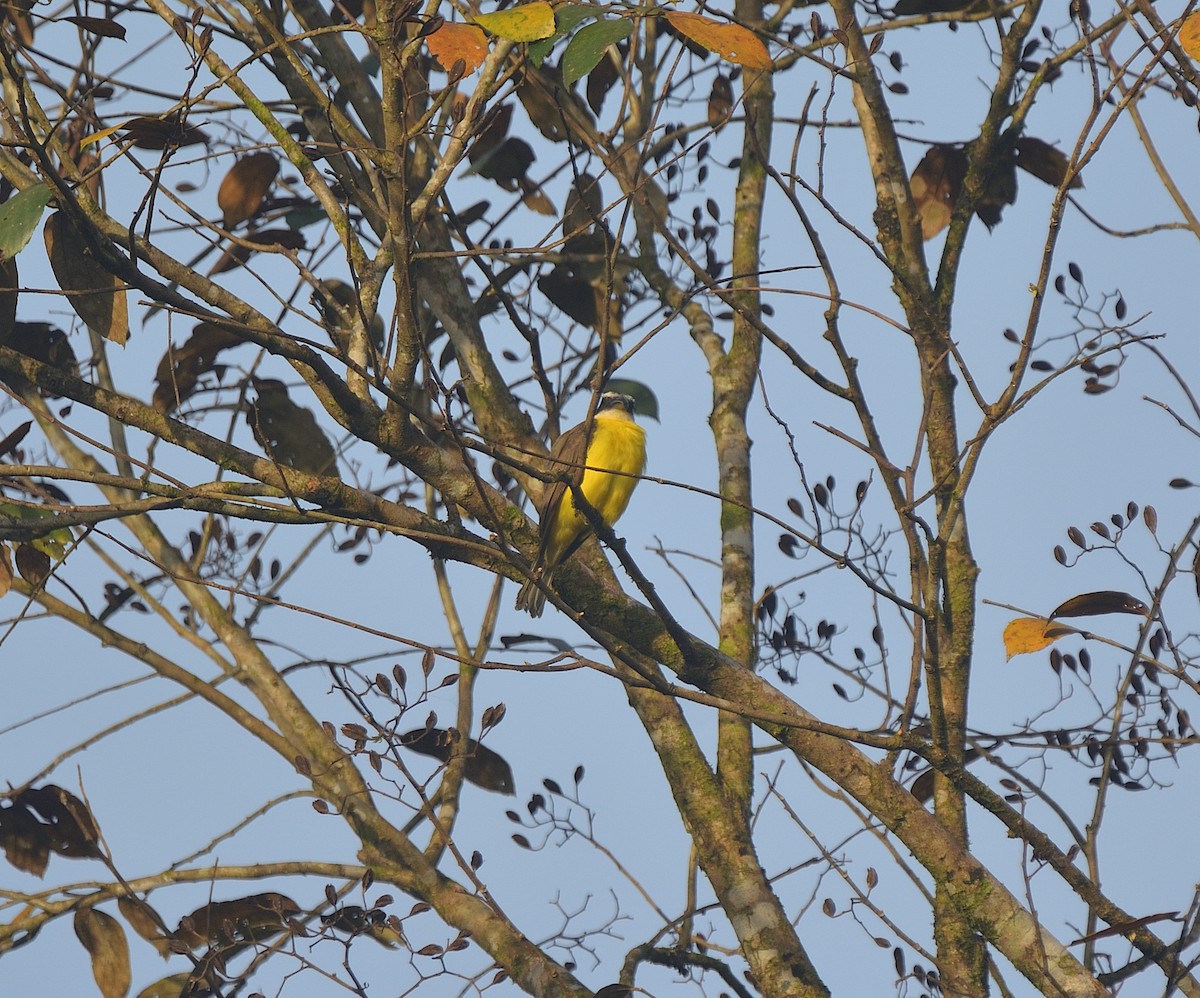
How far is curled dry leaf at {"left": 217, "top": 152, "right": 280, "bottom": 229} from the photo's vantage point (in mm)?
4414

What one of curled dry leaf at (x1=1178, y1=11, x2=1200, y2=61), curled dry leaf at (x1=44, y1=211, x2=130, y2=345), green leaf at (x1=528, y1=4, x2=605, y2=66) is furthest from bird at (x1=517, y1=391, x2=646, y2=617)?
curled dry leaf at (x1=1178, y1=11, x2=1200, y2=61)

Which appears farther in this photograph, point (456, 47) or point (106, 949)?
point (106, 949)

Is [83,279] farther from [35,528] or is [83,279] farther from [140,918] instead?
[140,918]

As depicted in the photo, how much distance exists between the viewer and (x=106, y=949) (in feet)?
14.0

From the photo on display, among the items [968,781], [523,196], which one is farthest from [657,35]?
[968,781]

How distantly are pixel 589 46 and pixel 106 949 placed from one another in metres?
3.41

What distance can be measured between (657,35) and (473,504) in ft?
9.30

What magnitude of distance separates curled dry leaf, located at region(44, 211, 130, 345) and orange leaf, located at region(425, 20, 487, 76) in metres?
0.97

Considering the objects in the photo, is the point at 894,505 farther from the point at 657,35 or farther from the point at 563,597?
the point at 657,35

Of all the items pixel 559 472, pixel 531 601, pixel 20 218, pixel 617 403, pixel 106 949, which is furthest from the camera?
pixel 617 403

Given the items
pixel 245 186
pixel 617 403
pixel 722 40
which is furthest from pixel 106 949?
pixel 722 40

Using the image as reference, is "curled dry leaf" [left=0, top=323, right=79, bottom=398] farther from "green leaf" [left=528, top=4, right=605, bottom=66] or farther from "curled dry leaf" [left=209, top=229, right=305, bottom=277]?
"green leaf" [left=528, top=4, right=605, bottom=66]

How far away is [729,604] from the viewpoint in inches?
188

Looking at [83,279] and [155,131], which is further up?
[155,131]
